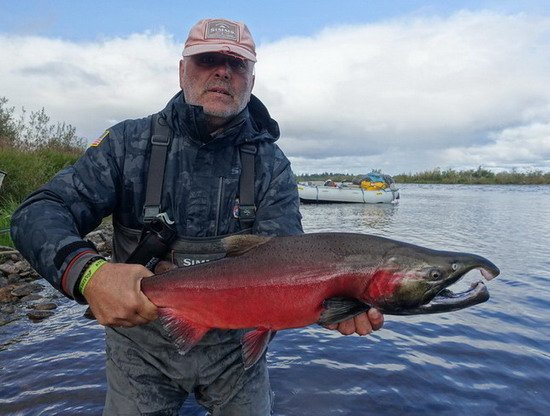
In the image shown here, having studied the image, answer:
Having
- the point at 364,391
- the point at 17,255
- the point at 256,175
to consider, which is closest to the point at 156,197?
the point at 256,175

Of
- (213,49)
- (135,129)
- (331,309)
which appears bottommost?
(331,309)

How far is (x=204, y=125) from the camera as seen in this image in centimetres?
333

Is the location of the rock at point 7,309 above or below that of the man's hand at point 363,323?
below

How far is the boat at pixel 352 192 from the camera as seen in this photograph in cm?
3688

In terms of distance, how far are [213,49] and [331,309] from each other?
1.92m

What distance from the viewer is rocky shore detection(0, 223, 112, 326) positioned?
25.7 feet

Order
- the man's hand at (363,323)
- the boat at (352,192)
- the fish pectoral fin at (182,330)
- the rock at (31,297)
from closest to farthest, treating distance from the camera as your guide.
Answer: the fish pectoral fin at (182,330) → the man's hand at (363,323) → the rock at (31,297) → the boat at (352,192)

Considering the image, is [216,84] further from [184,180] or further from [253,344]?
[253,344]

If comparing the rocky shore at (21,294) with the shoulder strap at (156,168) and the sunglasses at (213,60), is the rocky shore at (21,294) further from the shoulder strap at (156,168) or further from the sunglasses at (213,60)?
the sunglasses at (213,60)

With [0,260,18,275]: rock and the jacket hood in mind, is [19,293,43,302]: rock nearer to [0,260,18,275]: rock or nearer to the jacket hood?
[0,260,18,275]: rock

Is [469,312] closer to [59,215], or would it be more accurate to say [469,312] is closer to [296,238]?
[296,238]

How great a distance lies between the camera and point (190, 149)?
10.9 feet

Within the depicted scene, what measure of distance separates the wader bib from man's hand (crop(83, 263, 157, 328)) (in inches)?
26.0

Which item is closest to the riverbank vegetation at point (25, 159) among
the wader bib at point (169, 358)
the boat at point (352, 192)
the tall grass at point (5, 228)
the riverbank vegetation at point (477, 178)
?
the tall grass at point (5, 228)
